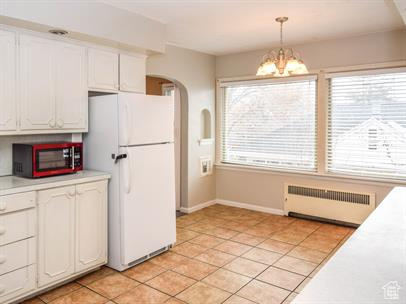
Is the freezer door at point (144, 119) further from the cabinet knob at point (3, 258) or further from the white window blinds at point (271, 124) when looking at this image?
the white window blinds at point (271, 124)

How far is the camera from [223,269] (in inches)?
128

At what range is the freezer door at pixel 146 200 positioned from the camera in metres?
3.16

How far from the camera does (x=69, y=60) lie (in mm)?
3104

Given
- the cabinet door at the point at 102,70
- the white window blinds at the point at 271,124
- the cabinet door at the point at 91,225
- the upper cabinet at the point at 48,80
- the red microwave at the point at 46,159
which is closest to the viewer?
the upper cabinet at the point at 48,80

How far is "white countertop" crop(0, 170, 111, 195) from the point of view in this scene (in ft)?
8.24

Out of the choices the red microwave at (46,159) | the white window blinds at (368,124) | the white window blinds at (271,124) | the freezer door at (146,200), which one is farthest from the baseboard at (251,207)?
the red microwave at (46,159)

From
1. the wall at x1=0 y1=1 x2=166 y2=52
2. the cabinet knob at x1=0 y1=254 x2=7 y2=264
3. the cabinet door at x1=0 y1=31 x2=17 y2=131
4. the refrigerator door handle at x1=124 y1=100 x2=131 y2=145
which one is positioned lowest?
the cabinet knob at x1=0 y1=254 x2=7 y2=264

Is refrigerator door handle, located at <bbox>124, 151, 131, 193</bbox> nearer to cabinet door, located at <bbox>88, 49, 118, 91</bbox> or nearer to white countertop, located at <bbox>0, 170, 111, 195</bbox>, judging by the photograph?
white countertop, located at <bbox>0, 170, 111, 195</bbox>

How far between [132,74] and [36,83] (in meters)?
1.11

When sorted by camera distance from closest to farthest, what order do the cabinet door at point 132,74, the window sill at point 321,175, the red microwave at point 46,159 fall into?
the red microwave at point 46,159 → the cabinet door at point 132,74 → the window sill at point 321,175

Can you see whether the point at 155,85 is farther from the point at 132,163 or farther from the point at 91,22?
the point at 132,163

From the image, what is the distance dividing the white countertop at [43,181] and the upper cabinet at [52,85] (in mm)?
443

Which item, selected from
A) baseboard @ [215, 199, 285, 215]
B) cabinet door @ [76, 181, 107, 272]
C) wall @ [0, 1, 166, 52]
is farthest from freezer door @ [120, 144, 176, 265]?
baseboard @ [215, 199, 285, 215]

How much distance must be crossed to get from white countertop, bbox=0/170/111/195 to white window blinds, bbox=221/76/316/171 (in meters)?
2.74
